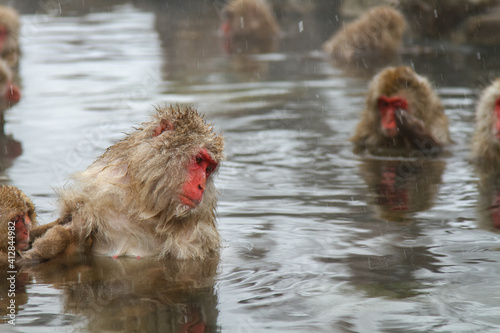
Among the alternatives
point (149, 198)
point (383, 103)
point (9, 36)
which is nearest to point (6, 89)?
point (383, 103)

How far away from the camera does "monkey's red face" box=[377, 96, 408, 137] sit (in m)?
7.19

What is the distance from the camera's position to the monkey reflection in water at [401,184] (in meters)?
5.51

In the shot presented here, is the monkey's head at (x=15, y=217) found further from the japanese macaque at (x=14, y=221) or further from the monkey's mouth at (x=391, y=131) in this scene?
the monkey's mouth at (x=391, y=131)

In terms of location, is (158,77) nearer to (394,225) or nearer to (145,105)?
(145,105)

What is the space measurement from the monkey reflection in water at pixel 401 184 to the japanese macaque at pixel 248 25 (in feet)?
29.4

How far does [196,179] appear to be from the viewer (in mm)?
4062

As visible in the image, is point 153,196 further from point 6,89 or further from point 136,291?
point 6,89

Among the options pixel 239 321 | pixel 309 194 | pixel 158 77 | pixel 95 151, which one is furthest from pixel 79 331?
pixel 158 77

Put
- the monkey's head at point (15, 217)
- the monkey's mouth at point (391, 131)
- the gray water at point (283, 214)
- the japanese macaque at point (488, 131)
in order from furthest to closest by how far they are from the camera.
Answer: the monkey's mouth at point (391, 131) → the japanese macaque at point (488, 131) → the monkey's head at point (15, 217) → the gray water at point (283, 214)

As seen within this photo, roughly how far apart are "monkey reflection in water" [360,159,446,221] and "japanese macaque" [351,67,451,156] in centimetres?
37

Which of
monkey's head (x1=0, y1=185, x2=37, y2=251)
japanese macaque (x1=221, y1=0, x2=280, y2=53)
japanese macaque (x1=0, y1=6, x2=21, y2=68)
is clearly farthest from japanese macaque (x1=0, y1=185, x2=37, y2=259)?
japanese macaque (x1=221, y1=0, x2=280, y2=53)

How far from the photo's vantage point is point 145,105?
29.8ft

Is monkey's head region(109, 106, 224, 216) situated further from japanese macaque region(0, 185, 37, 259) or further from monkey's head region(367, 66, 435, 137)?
monkey's head region(367, 66, 435, 137)

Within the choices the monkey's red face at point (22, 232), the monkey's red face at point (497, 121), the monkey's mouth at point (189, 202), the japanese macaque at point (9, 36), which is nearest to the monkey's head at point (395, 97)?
the monkey's red face at point (497, 121)
